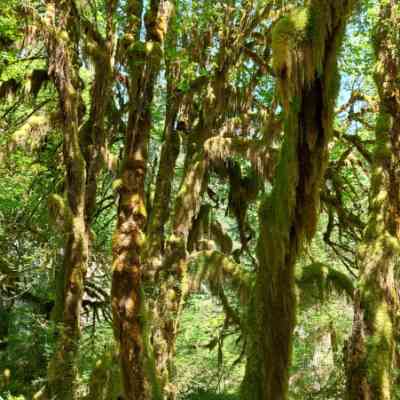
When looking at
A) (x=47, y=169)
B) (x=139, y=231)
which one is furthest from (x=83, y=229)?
(x=47, y=169)

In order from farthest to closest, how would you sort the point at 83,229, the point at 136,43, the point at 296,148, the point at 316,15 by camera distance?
the point at 83,229 < the point at 136,43 < the point at 296,148 < the point at 316,15

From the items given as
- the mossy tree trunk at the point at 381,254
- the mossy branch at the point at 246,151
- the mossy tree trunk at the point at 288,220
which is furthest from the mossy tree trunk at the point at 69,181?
the mossy tree trunk at the point at 381,254

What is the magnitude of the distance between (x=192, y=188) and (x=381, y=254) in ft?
10.9

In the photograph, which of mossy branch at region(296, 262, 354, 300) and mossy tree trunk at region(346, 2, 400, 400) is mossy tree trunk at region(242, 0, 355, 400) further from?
mossy tree trunk at region(346, 2, 400, 400)

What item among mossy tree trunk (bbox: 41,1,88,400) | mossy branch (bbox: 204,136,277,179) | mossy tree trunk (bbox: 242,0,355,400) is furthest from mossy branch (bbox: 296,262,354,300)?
mossy tree trunk (bbox: 41,1,88,400)

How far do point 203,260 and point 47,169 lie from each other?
4889 millimetres

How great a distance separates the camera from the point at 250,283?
745 cm

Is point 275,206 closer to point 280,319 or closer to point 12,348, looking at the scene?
point 280,319

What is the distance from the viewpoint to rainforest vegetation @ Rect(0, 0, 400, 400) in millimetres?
6148

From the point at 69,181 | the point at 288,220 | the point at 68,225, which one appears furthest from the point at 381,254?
the point at 69,181

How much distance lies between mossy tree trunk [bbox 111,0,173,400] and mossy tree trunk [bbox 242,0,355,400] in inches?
45.7

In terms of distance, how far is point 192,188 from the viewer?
9750 mm

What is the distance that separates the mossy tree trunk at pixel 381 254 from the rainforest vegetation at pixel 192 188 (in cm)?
2

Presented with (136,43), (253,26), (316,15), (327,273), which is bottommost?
(327,273)
